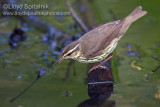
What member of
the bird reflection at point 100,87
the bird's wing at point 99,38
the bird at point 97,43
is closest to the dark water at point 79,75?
the bird reflection at point 100,87

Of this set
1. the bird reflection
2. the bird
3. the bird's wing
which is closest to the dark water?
the bird reflection

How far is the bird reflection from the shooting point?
3883 mm

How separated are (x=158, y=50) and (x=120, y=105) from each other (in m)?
2.16

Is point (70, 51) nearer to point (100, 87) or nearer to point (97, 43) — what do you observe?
point (97, 43)

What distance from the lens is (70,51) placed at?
4516mm

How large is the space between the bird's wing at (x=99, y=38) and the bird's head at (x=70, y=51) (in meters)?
0.12

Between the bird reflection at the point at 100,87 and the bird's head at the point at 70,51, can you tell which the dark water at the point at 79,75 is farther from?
the bird's head at the point at 70,51

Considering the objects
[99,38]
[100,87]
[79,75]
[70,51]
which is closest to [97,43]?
[99,38]

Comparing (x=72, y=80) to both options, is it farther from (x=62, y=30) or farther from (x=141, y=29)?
(x=141, y=29)

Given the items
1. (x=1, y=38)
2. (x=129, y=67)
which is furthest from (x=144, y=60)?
(x=1, y=38)

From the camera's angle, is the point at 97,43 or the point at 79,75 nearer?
the point at 97,43

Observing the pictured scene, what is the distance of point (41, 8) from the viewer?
802cm

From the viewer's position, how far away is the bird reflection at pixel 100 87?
3.88 m

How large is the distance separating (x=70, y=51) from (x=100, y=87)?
87 centimetres
